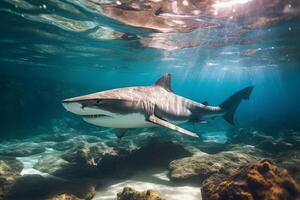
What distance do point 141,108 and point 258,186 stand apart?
3365 mm

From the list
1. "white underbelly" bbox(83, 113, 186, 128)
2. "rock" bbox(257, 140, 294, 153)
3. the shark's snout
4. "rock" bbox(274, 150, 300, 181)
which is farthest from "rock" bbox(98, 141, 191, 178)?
"rock" bbox(257, 140, 294, 153)

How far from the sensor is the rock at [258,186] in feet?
15.7

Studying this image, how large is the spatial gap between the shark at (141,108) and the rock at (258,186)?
5.18 feet

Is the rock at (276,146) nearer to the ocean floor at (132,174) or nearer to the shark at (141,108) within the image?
the ocean floor at (132,174)

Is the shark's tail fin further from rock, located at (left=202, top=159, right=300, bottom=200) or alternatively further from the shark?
rock, located at (left=202, top=159, right=300, bottom=200)

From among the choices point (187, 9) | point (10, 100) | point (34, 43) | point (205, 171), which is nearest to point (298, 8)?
point (187, 9)

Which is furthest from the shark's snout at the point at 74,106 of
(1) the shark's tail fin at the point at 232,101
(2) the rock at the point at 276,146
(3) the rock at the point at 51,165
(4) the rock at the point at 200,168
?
(2) the rock at the point at 276,146

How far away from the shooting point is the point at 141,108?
6848 millimetres

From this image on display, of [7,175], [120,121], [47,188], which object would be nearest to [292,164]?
[120,121]

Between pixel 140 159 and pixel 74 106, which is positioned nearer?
pixel 74 106

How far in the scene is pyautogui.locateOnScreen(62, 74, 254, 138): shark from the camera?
5281 millimetres

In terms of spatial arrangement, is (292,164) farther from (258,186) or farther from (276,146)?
(276,146)

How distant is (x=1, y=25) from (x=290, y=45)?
76.4 ft

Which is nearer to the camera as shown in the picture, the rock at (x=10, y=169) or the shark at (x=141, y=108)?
the shark at (x=141, y=108)
